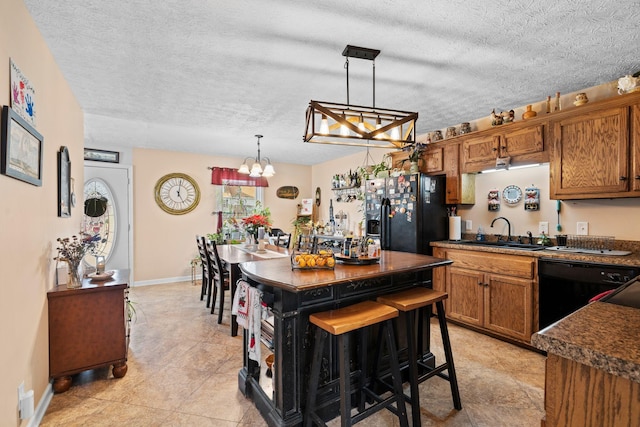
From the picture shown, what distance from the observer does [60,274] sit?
2.43 m

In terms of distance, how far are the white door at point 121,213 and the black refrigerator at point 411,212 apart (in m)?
4.19

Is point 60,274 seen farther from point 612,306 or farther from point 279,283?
point 612,306

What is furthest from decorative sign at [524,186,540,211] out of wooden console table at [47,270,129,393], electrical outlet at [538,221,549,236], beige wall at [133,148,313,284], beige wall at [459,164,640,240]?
beige wall at [133,148,313,284]

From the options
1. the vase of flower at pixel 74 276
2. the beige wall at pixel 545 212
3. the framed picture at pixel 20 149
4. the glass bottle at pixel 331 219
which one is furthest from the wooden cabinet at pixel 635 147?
the vase of flower at pixel 74 276

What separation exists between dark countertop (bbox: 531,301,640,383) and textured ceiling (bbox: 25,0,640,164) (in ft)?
5.57

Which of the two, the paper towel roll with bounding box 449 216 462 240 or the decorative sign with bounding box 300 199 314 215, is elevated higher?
the decorative sign with bounding box 300 199 314 215

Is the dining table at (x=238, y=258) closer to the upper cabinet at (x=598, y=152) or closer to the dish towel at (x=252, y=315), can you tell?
the dish towel at (x=252, y=315)

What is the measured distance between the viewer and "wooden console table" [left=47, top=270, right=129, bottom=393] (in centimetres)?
222

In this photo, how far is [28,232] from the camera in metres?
1.83

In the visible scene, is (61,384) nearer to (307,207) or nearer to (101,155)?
(101,155)

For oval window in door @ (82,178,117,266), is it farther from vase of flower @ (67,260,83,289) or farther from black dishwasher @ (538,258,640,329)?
black dishwasher @ (538,258,640,329)

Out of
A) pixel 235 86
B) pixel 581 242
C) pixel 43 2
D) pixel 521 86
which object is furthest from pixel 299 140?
pixel 581 242

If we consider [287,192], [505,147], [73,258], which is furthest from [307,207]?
[73,258]

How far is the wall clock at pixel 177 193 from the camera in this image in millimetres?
5621
